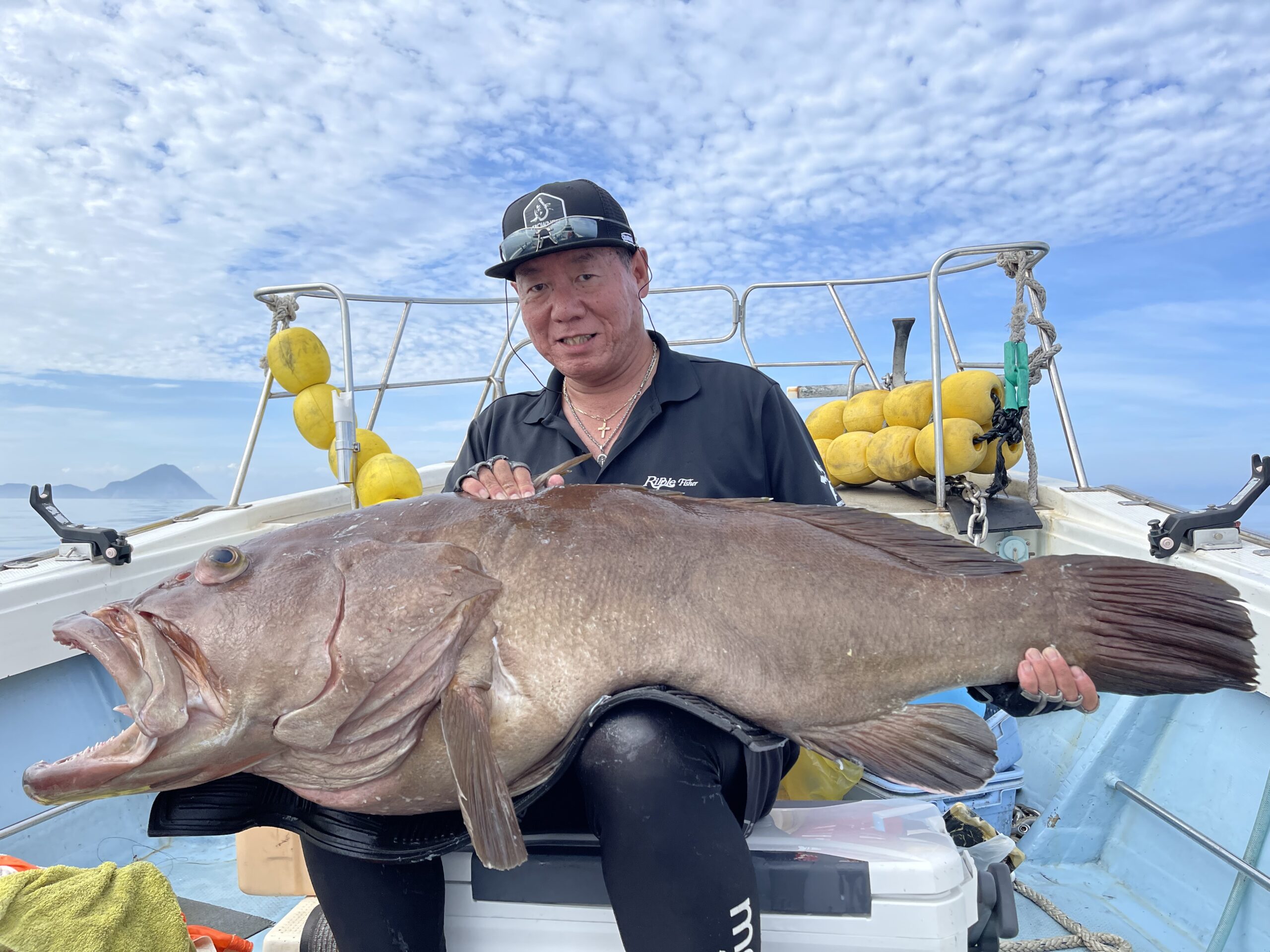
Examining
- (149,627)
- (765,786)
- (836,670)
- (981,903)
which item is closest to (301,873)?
(149,627)

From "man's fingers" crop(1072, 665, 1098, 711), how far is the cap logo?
167cm

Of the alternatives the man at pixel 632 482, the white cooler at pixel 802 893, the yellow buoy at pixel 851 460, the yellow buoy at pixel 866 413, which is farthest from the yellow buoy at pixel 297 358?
the yellow buoy at pixel 866 413

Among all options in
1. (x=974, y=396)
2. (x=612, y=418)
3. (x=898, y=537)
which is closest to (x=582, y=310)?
(x=612, y=418)

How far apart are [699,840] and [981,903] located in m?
0.75

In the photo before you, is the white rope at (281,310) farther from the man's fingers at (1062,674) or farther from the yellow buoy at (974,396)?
the man's fingers at (1062,674)

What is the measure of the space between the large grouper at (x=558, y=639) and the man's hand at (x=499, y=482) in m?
0.09

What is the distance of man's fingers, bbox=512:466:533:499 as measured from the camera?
180 centimetres

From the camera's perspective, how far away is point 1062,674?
5.40ft

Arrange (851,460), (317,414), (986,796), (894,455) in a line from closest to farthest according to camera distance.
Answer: (986,796) < (317,414) < (894,455) < (851,460)

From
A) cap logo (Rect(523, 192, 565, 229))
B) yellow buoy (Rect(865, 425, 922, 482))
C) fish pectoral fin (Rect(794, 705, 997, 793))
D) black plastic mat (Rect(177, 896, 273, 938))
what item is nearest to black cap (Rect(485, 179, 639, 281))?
cap logo (Rect(523, 192, 565, 229))

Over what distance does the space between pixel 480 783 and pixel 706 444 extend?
47.8 inches

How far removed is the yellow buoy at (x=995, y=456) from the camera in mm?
4359

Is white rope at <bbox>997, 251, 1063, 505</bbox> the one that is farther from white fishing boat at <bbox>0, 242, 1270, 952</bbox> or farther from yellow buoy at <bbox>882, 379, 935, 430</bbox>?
yellow buoy at <bbox>882, 379, 935, 430</bbox>

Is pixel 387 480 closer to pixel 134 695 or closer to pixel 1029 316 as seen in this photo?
pixel 134 695
